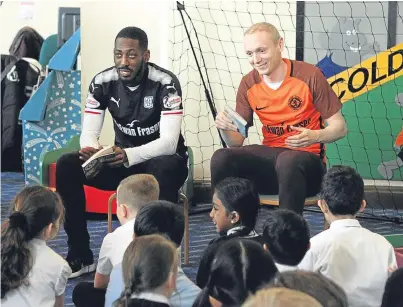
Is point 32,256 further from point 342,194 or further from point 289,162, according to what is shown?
point 289,162

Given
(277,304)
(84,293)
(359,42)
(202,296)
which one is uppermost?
(359,42)

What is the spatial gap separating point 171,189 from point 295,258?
0.95m


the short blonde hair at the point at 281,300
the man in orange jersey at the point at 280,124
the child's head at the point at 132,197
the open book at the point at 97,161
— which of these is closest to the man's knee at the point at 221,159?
the man in orange jersey at the point at 280,124

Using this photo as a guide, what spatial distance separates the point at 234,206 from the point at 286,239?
0.37 metres

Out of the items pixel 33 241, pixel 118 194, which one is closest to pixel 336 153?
pixel 118 194

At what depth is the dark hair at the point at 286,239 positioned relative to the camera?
7.00 ft

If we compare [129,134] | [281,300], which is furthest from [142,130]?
[281,300]

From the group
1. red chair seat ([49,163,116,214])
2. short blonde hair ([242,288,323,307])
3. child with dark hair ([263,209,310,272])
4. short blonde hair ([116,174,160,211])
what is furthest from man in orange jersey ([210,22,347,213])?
short blonde hair ([242,288,323,307])

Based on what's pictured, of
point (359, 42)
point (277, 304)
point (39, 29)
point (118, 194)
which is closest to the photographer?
point (277, 304)

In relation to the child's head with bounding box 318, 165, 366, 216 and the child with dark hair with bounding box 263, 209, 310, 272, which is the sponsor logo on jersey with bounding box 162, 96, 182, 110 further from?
the child with dark hair with bounding box 263, 209, 310, 272

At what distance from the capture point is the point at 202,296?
5.96 feet

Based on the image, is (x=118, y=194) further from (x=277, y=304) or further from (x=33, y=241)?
(x=277, y=304)

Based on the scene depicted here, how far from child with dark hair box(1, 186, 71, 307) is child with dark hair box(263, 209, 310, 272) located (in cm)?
56

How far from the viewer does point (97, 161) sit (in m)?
2.94
